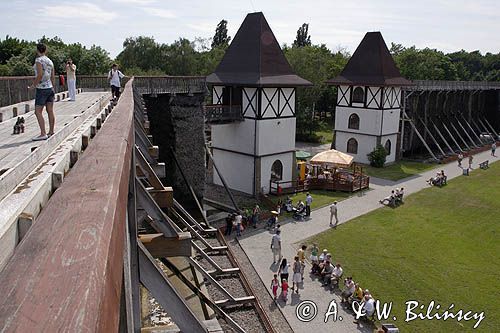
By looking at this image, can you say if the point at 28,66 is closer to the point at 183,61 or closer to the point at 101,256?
the point at 183,61

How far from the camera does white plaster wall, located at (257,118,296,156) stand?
23891 millimetres

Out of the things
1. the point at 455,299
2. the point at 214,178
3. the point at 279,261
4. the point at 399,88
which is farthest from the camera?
the point at 399,88

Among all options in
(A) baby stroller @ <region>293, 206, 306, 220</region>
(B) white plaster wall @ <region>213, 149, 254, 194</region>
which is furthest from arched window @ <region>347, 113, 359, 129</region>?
(A) baby stroller @ <region>293, 206, 306, 220</region>

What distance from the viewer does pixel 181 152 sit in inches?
780

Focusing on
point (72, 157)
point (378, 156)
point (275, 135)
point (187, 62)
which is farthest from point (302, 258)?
point (187, 62)

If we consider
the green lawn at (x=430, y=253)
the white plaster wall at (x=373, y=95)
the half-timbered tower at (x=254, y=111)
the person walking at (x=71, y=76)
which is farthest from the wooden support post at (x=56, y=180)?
the white plaster wall at (x=373, y=95)

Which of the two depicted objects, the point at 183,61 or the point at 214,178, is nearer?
the point at 214,178

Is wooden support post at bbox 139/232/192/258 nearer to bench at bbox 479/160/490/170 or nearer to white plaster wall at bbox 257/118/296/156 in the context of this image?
white plaster wall at bbox 257/118/296/156

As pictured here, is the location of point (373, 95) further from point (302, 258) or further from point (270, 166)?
point (302, 258)

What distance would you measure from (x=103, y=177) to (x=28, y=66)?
1507 inches

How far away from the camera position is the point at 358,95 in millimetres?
33281

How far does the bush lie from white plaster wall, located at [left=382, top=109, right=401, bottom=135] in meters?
1.31

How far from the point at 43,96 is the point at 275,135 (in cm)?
1917

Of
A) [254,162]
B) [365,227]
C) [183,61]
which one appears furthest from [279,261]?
[183,61]
